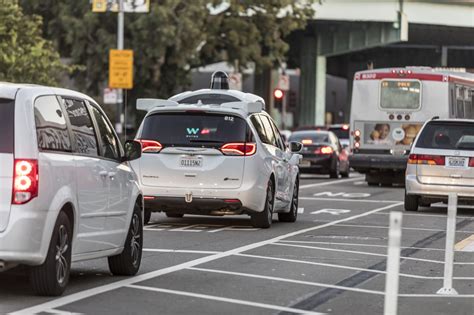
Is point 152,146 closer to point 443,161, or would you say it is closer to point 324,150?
point 443,161

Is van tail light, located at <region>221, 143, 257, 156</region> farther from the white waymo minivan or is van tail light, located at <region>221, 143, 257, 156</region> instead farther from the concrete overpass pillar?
the concrete overpass pillar

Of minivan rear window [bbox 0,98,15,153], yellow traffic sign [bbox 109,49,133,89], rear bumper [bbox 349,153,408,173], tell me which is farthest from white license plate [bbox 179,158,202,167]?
yellow traffic sign [bbox 109,49,133,89]

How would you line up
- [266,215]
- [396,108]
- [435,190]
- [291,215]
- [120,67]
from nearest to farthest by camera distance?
[266,215] → [291,215] → [435,190] → [396,108] → [120,67]

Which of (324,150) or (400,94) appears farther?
(324,150)

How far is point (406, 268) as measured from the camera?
47.4 ft

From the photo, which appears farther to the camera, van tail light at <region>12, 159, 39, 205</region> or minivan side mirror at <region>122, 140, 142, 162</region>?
minivan side mirror at <region>122, 140, 142, 162</region>

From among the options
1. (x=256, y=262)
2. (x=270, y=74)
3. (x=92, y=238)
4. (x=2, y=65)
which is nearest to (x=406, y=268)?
(x=256, y=262)

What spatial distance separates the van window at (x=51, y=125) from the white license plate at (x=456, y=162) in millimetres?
13706

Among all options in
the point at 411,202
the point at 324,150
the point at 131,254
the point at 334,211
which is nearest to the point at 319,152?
the point at 324,150

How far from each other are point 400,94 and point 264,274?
22.7 m

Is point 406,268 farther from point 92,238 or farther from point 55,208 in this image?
point 55,208

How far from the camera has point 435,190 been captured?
950 inches

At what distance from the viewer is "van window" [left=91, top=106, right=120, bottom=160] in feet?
40.4

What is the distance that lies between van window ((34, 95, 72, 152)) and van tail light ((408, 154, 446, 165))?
44.9 feet
